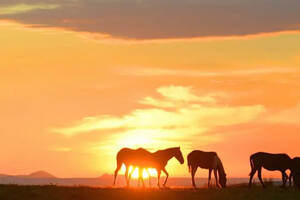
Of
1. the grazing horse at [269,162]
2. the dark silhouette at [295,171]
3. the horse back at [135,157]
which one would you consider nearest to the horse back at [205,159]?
the grazing horse at [269,162]

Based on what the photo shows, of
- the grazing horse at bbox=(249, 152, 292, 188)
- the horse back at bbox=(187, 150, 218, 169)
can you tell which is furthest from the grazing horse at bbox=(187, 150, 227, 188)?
the grazing horse at bbox=(249, 152, 292, 188)

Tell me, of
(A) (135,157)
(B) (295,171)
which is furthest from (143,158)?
(B) (295,171)

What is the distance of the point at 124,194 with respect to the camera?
42031 mm

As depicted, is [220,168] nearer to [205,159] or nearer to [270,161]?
[205,159]

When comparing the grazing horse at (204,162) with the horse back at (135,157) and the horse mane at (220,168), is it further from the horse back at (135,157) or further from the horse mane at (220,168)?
the horse back at (135,157)

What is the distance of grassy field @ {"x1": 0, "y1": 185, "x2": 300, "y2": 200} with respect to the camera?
1618 inches

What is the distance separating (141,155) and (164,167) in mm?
1716

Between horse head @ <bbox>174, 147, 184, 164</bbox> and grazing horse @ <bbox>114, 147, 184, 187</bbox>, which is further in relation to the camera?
horse head @ <bbox>174, 147, 184, 164</bbox>

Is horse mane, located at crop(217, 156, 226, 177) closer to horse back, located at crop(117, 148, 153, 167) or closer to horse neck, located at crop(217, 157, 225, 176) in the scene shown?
horse neck, located at crop(217, 157, 225, 176)

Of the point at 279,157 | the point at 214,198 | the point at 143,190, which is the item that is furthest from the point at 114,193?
the point at 279,157

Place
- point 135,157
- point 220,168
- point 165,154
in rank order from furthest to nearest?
1. point 220,168
2. point 165,154
3. point 135,157

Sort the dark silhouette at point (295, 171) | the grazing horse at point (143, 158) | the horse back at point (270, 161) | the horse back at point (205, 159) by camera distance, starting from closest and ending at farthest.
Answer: the dark silhouette at point (295, 171) < the horse back at point (270, 161) < the grazing horse at point (143, 158) < the horse back at point (205, 159)

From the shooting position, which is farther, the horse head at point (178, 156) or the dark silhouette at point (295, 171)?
the horse head at point (178, 156)

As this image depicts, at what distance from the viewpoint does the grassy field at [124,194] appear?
4109cm
